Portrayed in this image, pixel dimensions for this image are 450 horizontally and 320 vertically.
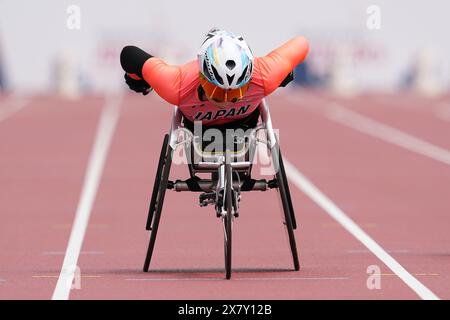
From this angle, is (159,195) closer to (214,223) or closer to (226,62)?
(226,62)

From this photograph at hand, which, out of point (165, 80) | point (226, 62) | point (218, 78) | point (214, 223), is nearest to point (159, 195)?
point (165, 80)

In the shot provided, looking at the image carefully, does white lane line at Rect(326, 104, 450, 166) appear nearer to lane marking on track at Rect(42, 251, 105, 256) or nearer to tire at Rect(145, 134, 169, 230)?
lane marking on track at Rect(42, 251, 105, 256)

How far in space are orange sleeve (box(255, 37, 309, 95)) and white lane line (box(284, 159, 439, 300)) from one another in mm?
1835

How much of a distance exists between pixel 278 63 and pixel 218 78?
27.8 inches

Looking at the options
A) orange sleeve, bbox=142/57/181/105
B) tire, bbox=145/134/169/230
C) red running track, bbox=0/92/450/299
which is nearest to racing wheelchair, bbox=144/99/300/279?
tire, bbox=145/134/169/230

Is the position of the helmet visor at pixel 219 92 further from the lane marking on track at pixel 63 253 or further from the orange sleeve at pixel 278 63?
the lane marking on track at pixel 63 253

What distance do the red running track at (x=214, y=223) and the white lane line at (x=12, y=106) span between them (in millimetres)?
5006

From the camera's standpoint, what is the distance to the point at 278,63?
1406 centimetres
